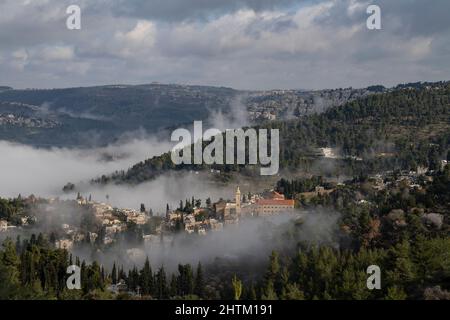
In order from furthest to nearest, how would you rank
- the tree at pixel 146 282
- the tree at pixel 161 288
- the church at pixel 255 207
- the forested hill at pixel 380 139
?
1. the forested hill at pixel 380 139
2. the church at pixel 255 207
3. the tree at pixel 146 282
4. the tree at pixel 161 288

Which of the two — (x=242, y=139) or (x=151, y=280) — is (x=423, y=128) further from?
(x=151, y=280)

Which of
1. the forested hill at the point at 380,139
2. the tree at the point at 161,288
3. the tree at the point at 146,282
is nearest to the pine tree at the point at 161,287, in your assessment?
the tree at the point at 161,288

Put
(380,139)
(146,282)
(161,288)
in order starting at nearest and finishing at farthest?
(161,288), (146,282), (380,139)

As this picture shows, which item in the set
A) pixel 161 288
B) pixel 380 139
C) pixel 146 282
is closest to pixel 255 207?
pixel 146 282

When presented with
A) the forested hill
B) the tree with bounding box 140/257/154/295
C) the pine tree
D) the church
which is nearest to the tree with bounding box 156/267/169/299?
the pine tree

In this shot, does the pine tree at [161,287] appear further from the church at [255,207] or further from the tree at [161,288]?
the church at [255,207]

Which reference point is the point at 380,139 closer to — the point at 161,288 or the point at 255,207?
the point at 255,207

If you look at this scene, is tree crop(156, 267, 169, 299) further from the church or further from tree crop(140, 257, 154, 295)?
the church
